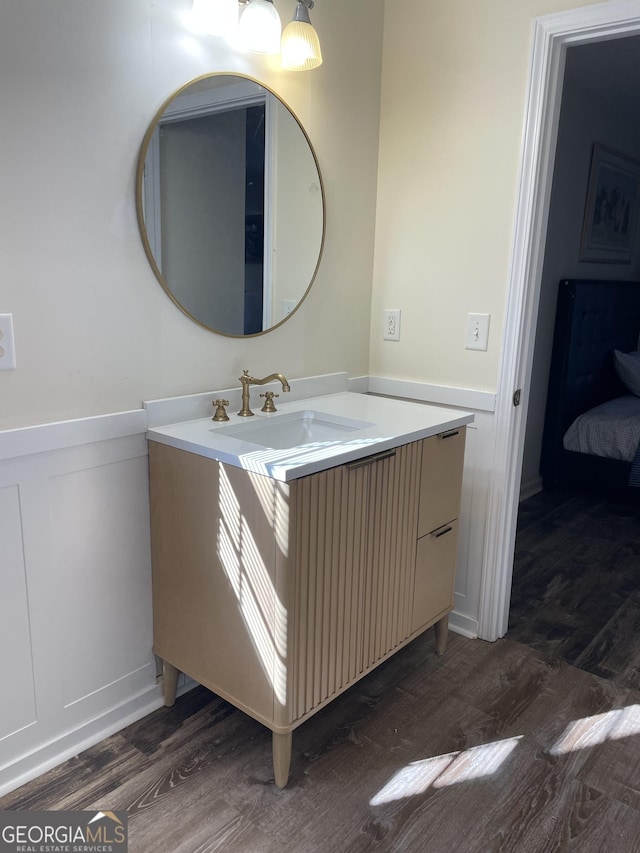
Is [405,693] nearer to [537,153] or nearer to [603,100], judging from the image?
[537,153]

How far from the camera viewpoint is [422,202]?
2.27 metres

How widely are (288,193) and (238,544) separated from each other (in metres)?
1.12

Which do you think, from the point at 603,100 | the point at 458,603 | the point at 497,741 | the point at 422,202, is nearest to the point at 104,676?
the point at 497,741

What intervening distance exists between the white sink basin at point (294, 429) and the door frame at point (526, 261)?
0.57 m

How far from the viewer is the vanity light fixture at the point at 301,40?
1783 millimetres

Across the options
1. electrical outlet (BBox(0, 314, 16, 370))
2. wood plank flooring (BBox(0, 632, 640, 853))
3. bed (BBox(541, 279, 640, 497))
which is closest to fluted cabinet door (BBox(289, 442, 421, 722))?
wood plank flooring (BBox(0, 632, 640, 853))

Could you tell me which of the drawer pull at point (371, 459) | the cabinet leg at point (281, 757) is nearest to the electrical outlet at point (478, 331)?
the drawer pull at point (371, 459)

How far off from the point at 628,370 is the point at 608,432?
2.11 ft

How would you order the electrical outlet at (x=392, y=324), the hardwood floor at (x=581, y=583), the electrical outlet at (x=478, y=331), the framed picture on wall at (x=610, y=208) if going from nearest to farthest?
the electrical outlet at (x=478, y=331), the hardwood floor at (x=581, y=583), the electrical outlet at (x=392, y=324), the framed picture on wall at (x=610, y=208)

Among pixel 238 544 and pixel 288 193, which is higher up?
pixel 288 193

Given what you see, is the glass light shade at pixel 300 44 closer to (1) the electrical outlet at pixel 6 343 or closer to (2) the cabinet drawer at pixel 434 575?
(1) the electrical outlet at pixel 6 343

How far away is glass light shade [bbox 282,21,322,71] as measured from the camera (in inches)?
70.6

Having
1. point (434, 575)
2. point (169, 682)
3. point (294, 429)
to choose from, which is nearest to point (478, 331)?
point (294, 429)

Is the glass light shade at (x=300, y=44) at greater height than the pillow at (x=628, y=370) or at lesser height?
greater
